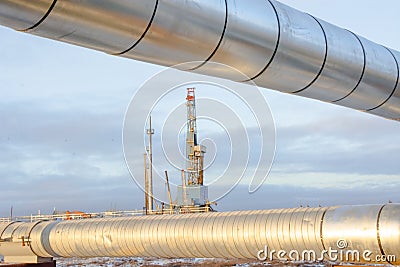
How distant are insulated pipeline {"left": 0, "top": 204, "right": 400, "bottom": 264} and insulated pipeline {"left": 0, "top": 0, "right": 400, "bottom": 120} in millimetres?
3114

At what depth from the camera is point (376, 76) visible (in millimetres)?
5281

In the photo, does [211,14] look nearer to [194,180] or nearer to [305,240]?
[305,240]

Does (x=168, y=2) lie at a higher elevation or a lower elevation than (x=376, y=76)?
lower

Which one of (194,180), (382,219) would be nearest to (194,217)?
(382,219)

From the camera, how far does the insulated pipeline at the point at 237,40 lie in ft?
9.71

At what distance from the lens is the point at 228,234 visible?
10.9 m

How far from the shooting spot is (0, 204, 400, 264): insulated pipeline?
322 inches

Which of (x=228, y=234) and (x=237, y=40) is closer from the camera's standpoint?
(x=237, y=40)

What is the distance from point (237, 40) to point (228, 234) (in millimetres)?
7694

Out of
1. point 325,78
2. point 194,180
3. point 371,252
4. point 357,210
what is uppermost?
point 194,180

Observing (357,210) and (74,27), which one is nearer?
(74,27)

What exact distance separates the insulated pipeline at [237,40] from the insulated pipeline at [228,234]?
311cm

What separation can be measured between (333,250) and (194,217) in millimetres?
4127

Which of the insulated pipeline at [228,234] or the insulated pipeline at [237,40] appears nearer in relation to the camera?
the insulated pipeline at [237,40]
